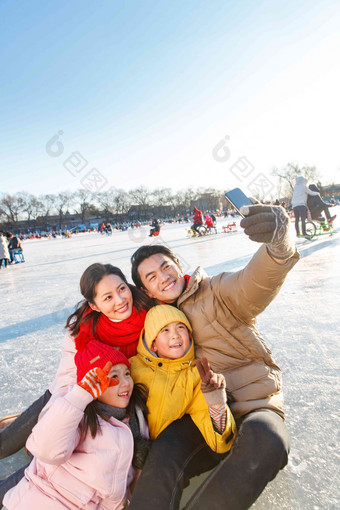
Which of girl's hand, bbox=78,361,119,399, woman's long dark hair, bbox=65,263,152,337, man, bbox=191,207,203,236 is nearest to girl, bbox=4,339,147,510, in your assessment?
girl's hand, bbox=78,361,119,399

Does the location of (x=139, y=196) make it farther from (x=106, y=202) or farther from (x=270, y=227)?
(x=270, y=227)

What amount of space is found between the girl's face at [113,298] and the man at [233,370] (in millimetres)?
124

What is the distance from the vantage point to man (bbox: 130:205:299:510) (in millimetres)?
1091

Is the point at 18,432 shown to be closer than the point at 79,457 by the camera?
No

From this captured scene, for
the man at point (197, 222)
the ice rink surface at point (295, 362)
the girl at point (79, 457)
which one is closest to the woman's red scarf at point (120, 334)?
the girl at point (79, 457)

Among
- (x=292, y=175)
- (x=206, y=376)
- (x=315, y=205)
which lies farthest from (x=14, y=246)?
(x=292, y=175)

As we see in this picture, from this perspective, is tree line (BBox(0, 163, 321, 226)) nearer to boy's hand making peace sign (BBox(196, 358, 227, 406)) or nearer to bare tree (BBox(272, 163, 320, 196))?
bare tree (BBox(272, 163, 320, 196))

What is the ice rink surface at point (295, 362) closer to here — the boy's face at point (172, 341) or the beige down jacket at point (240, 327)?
the beige down jacket at point (240, 327)

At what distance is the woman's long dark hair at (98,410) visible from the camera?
1.25m

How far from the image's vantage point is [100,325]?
1728mm

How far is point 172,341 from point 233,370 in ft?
0.98

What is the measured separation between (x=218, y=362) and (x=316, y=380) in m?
0.85

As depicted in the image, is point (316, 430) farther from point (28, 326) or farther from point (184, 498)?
point (28, 326)

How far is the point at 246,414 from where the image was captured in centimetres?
133
